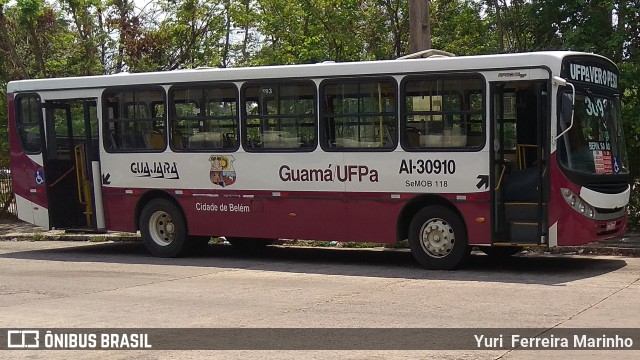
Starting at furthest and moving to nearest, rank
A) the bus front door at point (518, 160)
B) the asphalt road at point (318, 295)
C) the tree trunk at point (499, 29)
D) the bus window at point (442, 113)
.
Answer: the tree trunk at point (499, 29), the bus window at point (442, 113), the bus front door at point (518, 160), the asphalt road at point (318, 295)

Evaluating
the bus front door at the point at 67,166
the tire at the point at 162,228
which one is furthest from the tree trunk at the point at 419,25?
the bus front door at the point at 67,166

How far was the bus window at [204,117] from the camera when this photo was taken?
15.8 m

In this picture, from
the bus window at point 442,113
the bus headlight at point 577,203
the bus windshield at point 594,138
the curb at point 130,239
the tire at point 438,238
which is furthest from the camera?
the curb at point 130,239

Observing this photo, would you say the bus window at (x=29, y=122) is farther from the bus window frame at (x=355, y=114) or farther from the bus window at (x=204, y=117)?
the bus window frame at (x=355, y=114)

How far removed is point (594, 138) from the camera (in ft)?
44.3

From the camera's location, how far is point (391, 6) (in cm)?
2558

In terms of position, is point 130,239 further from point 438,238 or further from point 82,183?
point 438,238

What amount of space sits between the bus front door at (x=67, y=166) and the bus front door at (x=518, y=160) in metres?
7.77

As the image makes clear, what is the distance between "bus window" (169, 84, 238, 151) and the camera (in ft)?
51.7

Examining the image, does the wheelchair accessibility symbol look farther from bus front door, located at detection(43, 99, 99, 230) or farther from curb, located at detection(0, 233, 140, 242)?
curb, located at detection(0, 233, 140, 242)

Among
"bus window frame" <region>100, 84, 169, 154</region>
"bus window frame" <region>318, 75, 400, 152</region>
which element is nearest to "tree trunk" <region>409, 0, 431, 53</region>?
"bus window frame" <region>318, 75, 400, 152</region>

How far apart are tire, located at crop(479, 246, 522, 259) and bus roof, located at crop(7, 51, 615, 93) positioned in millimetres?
3037

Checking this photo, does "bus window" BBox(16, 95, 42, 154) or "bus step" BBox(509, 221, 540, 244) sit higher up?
"bus window" BBox(16, 95, 42, 154)

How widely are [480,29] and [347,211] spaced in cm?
1123
